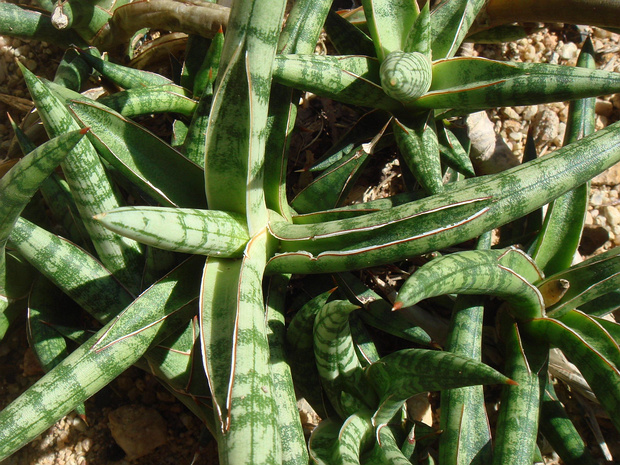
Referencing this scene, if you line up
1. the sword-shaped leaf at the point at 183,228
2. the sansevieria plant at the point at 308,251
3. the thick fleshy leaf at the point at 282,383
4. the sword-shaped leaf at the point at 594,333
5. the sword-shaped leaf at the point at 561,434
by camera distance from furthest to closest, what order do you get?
the sword-shaped leaf at the point at 561,434, the sword-shaped leaf at the point at 594,333, the thick fleshy leaf at the point at 282,383, the sansevieria plant at the point at 308,251, the sword-shaped leaf at the point at 183,228

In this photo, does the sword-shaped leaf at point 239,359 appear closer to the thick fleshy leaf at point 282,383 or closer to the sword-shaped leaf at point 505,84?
the thick fleshy leaf at point 282,383

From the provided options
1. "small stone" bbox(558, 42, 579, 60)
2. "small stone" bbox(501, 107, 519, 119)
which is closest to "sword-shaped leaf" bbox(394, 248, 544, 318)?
"small stone" bbox(501, 107, 519, 119)

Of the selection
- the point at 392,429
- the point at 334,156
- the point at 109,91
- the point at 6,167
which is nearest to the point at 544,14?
the point at 334,156

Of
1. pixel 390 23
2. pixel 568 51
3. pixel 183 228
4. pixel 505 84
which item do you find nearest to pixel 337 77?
pixel 390 23

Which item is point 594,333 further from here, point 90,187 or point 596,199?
point 90,187

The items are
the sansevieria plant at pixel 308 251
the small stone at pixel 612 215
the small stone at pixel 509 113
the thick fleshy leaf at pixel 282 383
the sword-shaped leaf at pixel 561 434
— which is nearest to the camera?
the sansevieria plant at pixel 308 251

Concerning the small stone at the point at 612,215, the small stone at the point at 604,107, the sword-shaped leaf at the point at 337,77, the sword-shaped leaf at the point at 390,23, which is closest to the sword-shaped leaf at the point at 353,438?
the sword-shaped leaf at the point at 337,77

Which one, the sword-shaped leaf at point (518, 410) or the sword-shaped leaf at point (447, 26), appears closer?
the sword-shaped leaf at point (518, 410)
